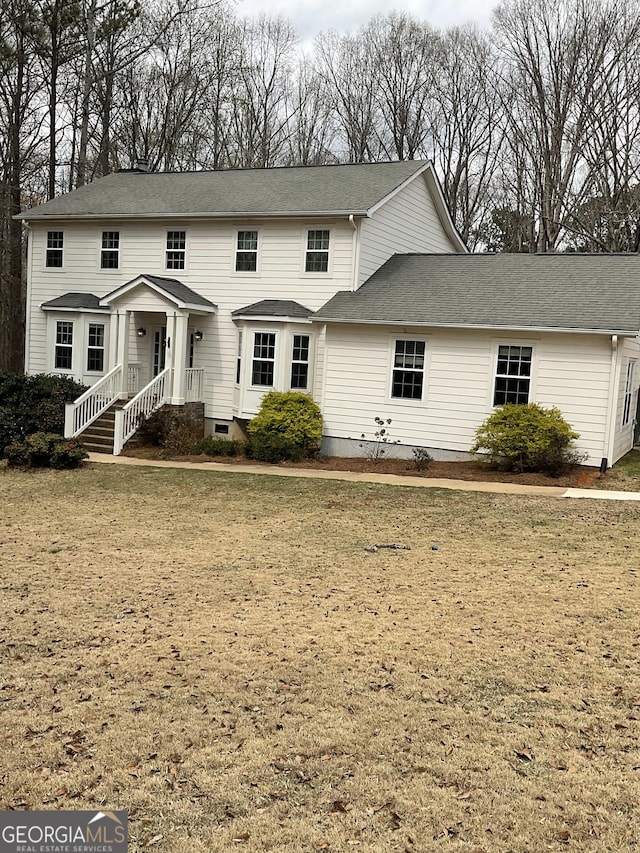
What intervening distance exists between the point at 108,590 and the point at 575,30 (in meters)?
29.4

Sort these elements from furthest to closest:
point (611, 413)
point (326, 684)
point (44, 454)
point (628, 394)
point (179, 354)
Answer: point (179, 354) → point (628, 394) → point (44, 454) → point (611, 413) → point (326, 684)

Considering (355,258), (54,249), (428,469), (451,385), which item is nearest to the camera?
(428,469)

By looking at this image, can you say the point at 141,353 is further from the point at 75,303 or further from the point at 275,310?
the point at 275,310

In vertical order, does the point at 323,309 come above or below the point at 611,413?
above

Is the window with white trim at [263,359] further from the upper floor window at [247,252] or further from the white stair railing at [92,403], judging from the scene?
the white stair railing at [92,403]

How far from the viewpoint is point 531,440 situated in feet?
52.0

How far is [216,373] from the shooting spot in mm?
21547

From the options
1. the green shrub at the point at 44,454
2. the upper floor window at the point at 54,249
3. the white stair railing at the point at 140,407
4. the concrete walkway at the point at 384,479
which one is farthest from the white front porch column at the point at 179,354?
the upper floor window at the point at 54,249

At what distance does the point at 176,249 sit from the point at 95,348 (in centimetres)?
377

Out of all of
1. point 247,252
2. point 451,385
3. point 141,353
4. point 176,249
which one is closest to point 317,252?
point 247,252

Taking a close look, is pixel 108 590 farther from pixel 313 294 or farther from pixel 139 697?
pixel 313 294

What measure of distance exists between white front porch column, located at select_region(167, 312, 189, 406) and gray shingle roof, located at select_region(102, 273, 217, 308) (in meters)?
0.43

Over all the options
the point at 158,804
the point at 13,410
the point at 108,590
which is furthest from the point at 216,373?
the point at 158,804

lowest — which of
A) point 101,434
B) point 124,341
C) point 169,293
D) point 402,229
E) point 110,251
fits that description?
point 101,434
